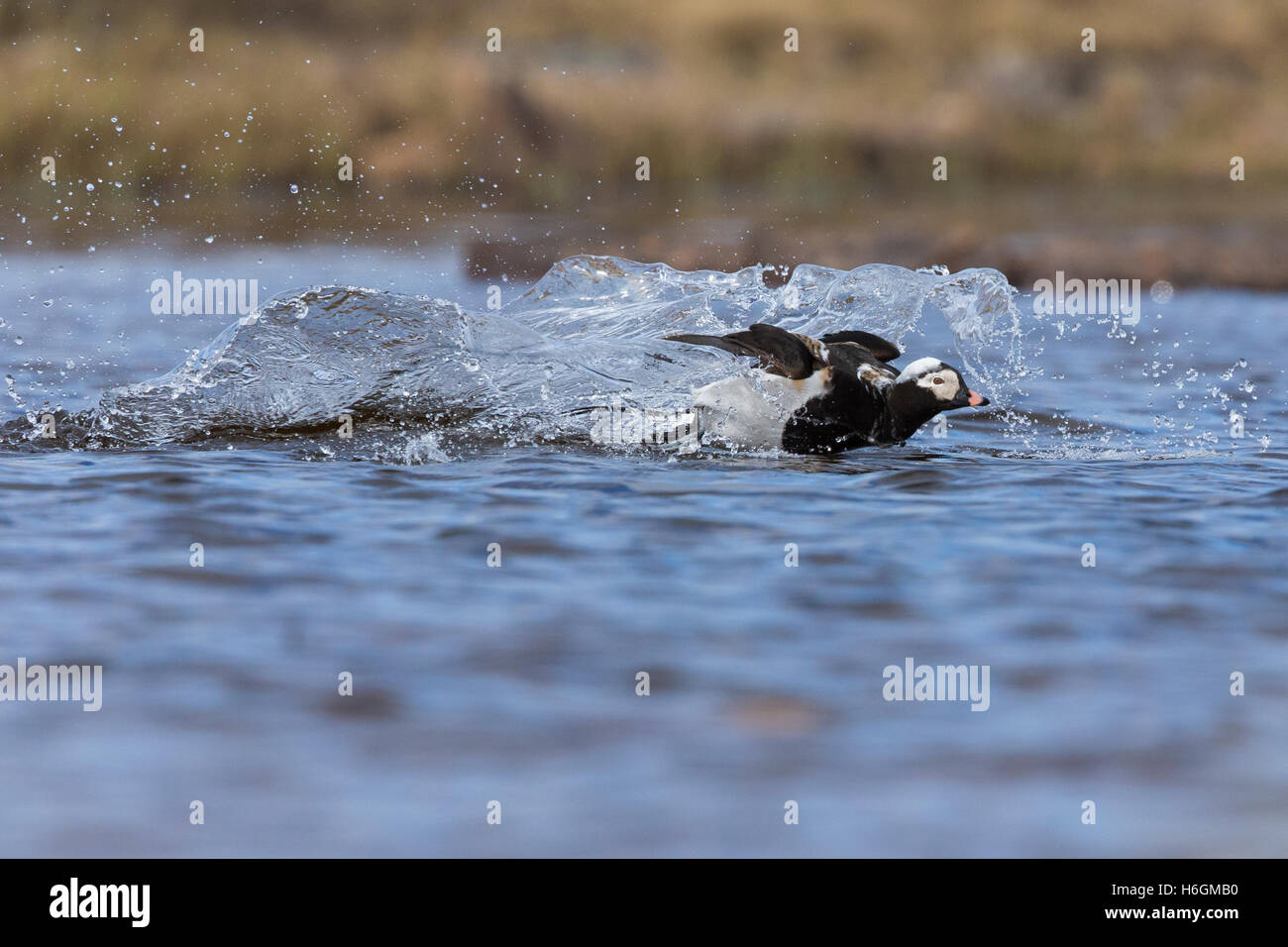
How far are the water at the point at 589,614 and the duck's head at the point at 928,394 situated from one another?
404mm

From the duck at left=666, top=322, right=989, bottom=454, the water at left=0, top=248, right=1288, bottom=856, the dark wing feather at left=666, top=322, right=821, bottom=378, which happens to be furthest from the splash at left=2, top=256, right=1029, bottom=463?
the dark wing feather at left=666, top=322, right=821, bottom=378

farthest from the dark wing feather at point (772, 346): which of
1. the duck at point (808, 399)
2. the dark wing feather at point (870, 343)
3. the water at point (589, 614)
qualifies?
the dark wing feather at point (870, 343)

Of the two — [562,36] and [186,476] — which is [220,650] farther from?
[562,36]

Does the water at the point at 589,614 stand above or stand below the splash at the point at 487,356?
below

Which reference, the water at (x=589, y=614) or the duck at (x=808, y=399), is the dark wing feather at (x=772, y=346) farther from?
the water at (x=589, y=614)

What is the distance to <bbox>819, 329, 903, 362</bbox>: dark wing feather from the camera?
30.2 feet

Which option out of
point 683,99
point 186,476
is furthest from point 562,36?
point 186,476

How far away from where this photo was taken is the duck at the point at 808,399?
8312mm

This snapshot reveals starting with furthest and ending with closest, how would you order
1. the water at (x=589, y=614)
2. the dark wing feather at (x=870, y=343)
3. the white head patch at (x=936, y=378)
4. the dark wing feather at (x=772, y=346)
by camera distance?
the dark wing feather at (x=870, y=343) < the white head patch at (x=936, y=378) < the dark wing feather at (x=772, y=346) < the water at (x=589, y=614)

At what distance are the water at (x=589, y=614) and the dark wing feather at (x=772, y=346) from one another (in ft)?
1.72

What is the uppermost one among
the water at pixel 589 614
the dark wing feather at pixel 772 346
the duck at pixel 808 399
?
the dark wing feather at pixel 772 346

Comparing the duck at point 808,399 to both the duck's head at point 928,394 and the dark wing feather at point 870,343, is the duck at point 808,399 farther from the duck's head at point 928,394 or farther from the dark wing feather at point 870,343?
the dark wing feather at point 870,343

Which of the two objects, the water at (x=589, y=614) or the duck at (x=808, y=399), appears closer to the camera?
the water at (x=589, y=614)

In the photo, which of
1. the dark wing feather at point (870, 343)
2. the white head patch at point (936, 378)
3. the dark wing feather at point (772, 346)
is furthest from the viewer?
the dark wing feather at point (870, 343)
